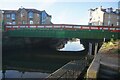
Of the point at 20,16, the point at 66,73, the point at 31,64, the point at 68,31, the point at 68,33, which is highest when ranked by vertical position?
the point at 20,16

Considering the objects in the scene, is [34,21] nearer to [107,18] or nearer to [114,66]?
[107,18]

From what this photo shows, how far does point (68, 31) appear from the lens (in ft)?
139

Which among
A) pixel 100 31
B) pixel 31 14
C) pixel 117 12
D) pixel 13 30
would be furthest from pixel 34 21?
pixel 100 31

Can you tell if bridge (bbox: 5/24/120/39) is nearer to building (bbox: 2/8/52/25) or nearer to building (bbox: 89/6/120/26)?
building (bbox: 2/8/52/25)

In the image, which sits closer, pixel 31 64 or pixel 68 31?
pixel 31 64

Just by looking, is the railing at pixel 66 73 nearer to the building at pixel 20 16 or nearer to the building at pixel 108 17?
the building at pixel 20 16

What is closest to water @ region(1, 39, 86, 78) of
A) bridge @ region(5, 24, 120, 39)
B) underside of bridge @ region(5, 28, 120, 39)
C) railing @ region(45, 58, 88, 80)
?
underside of bridge @ region(5, 28, 120, 39)

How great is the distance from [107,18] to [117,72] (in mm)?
84723

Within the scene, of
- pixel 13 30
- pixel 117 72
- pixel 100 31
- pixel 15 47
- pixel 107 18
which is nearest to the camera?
pixel 117 72

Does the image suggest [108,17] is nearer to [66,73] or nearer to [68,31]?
[68,31]

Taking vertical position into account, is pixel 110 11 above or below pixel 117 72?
above

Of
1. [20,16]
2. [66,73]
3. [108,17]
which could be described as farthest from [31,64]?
[108,17]

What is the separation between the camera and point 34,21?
9138 centimetres

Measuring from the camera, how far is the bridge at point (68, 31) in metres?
41.8
